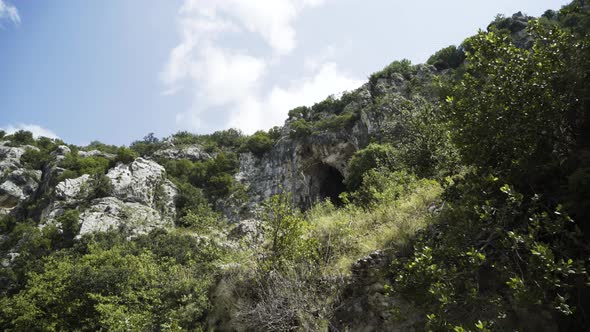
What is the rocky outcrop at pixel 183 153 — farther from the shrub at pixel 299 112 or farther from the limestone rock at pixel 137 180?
the shrub at pixel 299 112

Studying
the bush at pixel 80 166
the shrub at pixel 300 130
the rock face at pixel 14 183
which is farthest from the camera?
the rock face at pixel 14 183

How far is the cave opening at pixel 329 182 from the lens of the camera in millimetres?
33281

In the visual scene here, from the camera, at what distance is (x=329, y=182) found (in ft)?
112

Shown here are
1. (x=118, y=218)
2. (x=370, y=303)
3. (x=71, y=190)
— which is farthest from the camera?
(x=71, y=190)

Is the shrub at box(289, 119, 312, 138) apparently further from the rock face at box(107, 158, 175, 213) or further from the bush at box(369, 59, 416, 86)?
the rock face at box(107, 158, 175, 213)

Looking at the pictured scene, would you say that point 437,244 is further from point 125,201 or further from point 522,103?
point 125,201

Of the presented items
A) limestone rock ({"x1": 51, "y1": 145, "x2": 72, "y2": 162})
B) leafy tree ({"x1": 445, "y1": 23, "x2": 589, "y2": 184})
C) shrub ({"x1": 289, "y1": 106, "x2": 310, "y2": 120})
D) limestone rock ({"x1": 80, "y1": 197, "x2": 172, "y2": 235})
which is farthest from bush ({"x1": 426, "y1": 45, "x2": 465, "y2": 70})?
limestone rock ({"x1": 51, "y1": 145, "x2": 72, "y2": 162})

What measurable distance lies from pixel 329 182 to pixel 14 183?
1321 inches

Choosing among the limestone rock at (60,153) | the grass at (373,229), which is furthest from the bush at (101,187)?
the grass at (373,229)

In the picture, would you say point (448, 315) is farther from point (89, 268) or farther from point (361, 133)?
point (361, 133)

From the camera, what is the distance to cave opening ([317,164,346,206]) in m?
33.3

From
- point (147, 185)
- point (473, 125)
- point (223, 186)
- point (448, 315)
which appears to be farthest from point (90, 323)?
point (223, 186)

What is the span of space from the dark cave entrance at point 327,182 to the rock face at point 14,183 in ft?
97.7

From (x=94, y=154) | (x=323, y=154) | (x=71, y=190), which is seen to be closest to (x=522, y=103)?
(x=323, y=154)
